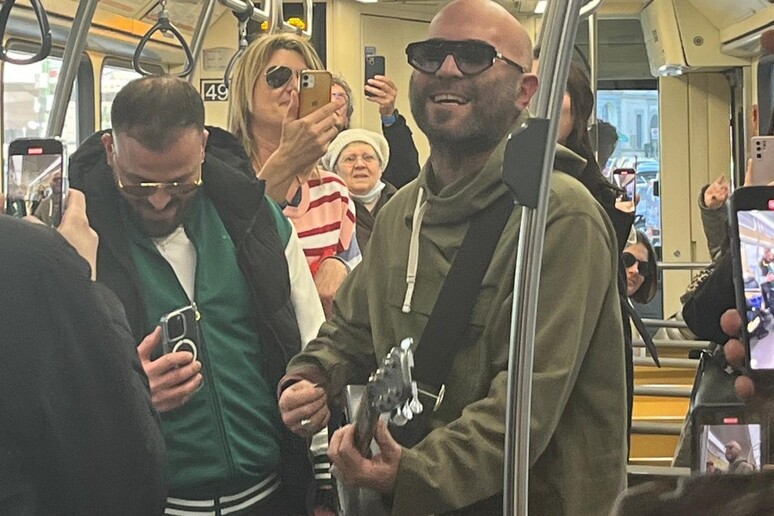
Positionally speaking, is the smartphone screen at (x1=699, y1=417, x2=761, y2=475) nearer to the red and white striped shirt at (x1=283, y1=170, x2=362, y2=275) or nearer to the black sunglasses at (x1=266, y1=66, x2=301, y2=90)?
the red and white striped shirt at (x1=283, y1=170, x2=362, y2=275)

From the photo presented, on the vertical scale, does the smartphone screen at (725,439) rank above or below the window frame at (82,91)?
below

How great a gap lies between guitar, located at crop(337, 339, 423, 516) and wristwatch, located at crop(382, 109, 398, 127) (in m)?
0.81

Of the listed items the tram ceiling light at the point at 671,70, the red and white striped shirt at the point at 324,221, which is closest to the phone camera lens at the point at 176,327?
the red and white striped shirt at the point at 324,221

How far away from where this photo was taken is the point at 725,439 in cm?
165

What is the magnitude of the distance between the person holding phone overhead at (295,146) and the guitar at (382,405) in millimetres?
403

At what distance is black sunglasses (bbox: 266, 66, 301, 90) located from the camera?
1.88 metres

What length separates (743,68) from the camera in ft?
9.73

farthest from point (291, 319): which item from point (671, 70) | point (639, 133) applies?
point (639, 133)

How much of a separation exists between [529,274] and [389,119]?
37.2 inches

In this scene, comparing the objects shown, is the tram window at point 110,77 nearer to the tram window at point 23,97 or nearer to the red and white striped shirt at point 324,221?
the tram window at point 23,97

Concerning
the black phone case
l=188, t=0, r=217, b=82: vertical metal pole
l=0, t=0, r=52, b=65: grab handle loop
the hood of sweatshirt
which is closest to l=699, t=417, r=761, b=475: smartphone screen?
the hood of sweatshirt

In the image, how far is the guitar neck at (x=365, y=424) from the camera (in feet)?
4.55

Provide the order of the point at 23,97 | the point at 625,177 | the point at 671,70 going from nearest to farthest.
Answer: the point at 625,177
the point at 671,70
the point at 23,97

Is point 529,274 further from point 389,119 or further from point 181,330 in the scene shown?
point 389,119
